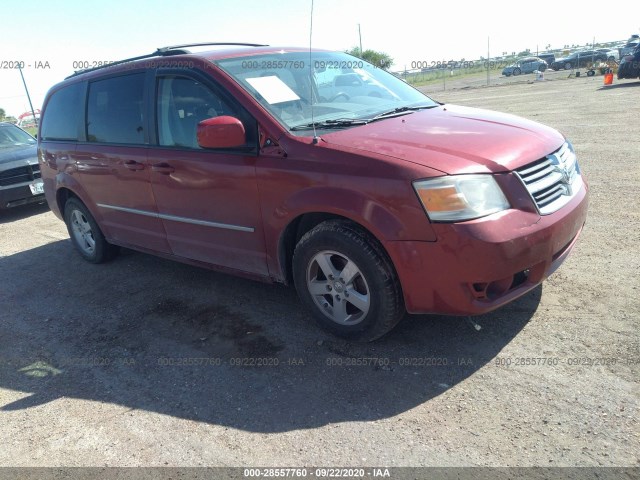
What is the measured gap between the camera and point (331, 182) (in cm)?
310

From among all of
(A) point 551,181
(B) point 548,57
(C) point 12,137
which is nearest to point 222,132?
(A) point 551,181

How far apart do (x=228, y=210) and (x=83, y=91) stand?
99.7 inches

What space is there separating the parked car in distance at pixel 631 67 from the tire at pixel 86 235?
67.7 feet

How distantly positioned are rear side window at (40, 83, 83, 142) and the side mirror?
2.49 metres

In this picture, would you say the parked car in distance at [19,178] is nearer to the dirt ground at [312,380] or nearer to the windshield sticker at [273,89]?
the dirt ground at [312,380]

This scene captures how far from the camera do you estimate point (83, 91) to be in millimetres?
5145

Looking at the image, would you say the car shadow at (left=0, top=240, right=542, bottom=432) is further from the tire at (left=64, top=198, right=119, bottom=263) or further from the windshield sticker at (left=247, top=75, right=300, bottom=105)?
the windshield sticker at (left=247, top=75, right=300, bottom=105)

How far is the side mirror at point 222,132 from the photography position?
336 cm

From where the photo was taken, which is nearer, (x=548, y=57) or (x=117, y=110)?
(x=117, y=110)

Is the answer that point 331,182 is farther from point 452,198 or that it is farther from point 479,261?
point 479,261

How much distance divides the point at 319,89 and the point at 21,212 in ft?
24.3

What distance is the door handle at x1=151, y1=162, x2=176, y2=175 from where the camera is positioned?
4027 mm

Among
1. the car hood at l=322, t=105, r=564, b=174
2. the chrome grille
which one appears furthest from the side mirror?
the chrome grille

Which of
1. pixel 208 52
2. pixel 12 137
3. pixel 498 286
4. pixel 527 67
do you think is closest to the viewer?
pixel 498 286
